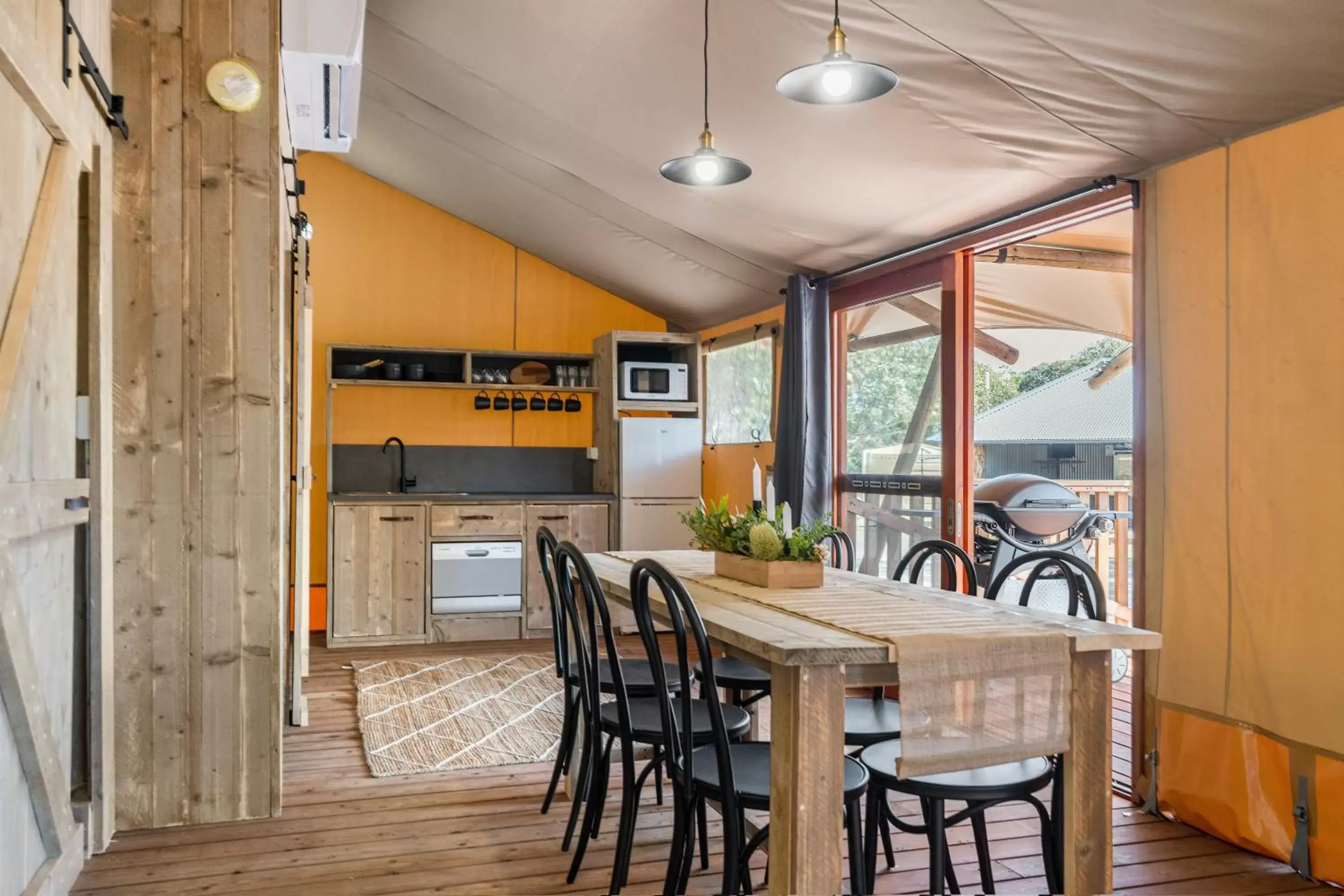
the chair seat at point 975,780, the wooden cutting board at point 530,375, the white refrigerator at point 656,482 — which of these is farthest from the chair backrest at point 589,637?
the wooden cutting board at point 530,375

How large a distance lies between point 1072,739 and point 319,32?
3498 millimetres

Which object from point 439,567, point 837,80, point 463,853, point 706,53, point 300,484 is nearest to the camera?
point 837,80

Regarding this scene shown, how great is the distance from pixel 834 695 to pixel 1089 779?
0.67 meters

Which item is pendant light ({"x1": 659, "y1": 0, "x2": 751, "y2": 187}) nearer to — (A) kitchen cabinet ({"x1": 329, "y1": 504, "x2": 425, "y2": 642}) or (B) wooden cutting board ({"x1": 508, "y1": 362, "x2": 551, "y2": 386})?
(A) kitchen cabinet ({"x1": 329, "y1": 504, "x2": 425, "y2": 642})

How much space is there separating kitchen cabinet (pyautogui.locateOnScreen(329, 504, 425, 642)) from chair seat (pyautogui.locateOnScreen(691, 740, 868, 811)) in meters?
4.08

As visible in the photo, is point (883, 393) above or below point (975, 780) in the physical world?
above

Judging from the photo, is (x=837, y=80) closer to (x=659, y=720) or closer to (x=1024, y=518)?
(x=659, y=720)

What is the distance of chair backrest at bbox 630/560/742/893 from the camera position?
210 centimetres

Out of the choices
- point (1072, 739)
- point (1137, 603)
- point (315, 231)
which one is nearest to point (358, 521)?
point (315, 231)

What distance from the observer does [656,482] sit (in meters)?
6.73

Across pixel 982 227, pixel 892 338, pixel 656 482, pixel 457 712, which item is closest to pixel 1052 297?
pixel 892 338

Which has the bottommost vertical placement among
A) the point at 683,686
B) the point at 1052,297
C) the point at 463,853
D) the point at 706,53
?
the point at 463,853

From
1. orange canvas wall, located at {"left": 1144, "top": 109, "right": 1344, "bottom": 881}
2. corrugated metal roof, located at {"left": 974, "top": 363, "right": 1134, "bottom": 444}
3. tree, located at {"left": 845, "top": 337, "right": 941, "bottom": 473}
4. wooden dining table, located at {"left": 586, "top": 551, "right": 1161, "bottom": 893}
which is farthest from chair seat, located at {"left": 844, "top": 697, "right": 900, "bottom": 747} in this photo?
corrugated metal roof, located at {"left": 974, "top": 363, "right": 1134, "bottom": 444}

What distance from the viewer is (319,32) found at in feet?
12.4
